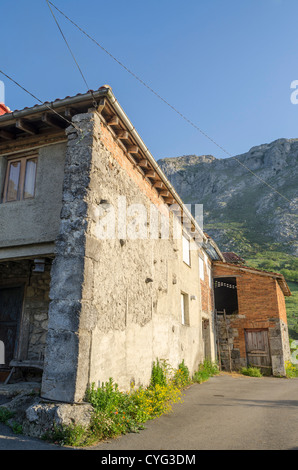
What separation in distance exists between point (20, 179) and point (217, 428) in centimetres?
548

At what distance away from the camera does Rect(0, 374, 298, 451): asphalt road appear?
412 centimetres

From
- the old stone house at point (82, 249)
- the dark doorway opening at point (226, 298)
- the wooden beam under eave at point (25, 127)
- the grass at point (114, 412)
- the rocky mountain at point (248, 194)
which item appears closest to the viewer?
the grass at point (114, 412)

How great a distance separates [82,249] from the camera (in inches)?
197

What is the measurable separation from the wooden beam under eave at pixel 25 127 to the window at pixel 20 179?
1.63 feet

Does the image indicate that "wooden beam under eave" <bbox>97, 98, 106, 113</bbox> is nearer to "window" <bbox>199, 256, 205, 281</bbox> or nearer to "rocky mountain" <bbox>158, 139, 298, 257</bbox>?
"window" <bbox>199, 256, 205, 281</bbox>

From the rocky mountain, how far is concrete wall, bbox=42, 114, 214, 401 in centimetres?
3150

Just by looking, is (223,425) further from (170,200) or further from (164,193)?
(170,200)

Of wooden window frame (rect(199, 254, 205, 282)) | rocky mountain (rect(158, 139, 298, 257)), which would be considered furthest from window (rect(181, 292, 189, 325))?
rocky mountain (rect(158, 139, 298, 257))

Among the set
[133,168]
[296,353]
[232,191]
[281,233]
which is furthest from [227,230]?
[133,168]

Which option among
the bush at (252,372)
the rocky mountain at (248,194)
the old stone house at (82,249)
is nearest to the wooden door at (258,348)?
the bush at (252,372)

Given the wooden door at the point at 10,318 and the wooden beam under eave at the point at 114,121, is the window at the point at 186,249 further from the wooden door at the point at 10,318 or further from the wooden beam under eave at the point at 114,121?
→ the wooden beam under eave at the point at 114,121

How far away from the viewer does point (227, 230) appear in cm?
5284

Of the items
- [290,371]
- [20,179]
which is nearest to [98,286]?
[20,179]

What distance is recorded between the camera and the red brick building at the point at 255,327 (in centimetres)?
1348
